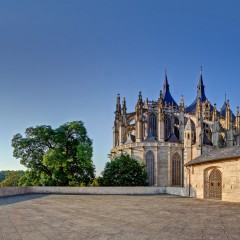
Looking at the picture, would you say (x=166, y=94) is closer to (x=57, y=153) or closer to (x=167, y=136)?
(x=167, y=136)

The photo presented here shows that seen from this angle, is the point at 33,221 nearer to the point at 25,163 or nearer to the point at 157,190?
the point at 157,190

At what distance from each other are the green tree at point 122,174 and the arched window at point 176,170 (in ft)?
52.6

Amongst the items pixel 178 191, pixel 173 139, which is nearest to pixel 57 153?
pixel 178 191

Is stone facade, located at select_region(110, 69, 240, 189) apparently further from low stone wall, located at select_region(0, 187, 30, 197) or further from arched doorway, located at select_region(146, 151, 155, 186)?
low stone wall, located at select_region(0, 187, 30, 197)

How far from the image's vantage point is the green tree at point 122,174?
1786 inches

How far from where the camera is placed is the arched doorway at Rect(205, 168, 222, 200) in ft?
85.8

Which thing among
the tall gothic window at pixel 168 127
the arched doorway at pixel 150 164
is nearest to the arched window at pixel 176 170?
the arched doorway at pixel 150 164

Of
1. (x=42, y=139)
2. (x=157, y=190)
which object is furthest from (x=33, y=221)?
(x=42, y=139)

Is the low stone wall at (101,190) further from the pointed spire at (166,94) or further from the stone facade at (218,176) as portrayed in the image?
the pointed spire at (166,94)

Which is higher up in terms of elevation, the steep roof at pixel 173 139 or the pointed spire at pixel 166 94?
the pointed spire at pixel 166 94

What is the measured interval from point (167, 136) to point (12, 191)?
1586 inches

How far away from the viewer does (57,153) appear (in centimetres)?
4359

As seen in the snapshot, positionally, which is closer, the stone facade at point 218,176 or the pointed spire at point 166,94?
the stone facade at point 218,176

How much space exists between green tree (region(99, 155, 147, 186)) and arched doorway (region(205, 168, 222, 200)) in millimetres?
18968
